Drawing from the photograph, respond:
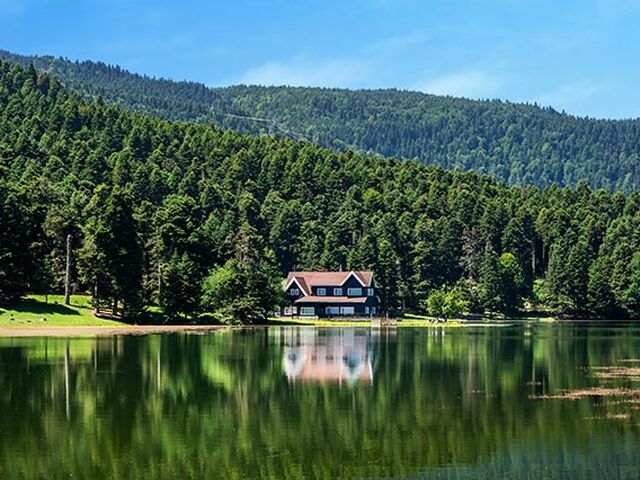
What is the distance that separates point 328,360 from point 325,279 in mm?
89350

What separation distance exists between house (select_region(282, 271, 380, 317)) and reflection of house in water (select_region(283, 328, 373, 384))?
6268 centimetres

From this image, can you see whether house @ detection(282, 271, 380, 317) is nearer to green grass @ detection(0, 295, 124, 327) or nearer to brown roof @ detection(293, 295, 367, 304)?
brown roof @ detection(293, 295, 367, 304)

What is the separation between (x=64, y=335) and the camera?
77.3m

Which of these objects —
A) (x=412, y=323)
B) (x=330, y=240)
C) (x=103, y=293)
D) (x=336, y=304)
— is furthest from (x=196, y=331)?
(x=330, y=240)

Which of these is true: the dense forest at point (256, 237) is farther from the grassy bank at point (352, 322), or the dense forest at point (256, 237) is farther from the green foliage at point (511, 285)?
the grassy bank at point (352, 322)

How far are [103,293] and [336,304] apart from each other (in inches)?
2012

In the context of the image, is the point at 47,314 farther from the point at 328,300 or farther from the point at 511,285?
the point at 511,285

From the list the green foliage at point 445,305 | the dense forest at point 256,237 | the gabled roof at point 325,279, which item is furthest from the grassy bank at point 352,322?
the gabled roof at point 325,279

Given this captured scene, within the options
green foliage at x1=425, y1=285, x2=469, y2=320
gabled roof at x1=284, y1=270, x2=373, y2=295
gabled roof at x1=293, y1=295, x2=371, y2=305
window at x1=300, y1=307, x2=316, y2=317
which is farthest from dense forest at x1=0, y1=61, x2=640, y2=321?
green foliage at x1=425, y1=285, x2=469, y2=320

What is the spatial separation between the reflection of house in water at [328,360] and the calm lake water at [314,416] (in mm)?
217

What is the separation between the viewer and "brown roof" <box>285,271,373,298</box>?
5645 inches

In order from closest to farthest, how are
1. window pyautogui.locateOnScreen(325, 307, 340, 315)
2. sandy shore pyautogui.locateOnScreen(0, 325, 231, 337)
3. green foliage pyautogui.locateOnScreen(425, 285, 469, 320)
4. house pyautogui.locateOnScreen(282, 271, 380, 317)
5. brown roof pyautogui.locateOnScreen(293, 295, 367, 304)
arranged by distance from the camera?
1. sandy shore pyautogui.locateOnScreen(0, 325, 231, 337)
2. green foliage pyautogui.locateOnScreen(425, 285, 469, 320)
3. brown roof pyautogui.locateOnScreen(293, 295, 367, 304)
4. house pyautogui.locateOnScreen(282, 271, 380, 317)
5. window pyautogui.locateOnScreen(325, 307, 340, 315)

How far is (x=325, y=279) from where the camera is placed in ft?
473

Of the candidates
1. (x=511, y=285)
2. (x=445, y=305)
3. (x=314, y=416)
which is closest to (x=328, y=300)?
(x=445, y=305)
